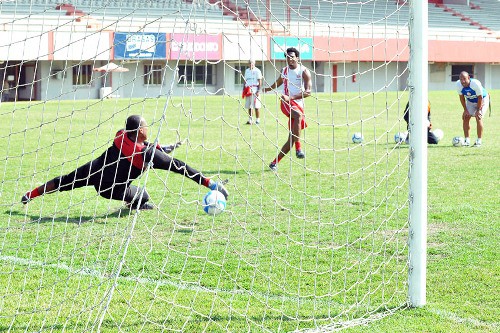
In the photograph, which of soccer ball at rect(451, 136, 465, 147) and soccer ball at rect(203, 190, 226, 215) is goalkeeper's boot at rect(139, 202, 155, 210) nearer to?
soccer ball at rect(203, 190, 226, 215)

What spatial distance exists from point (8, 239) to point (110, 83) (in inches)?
1245

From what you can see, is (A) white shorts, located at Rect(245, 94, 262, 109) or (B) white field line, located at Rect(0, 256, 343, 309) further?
(A) white shorts, located at Rect(245, 94, 262, 109)

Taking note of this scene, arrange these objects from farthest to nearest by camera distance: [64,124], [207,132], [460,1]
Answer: [460,1]
[64,124]
[207,132]

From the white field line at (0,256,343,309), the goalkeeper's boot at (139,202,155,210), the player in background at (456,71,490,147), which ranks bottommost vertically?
the player in background at (456,71,490,147)

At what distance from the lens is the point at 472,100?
1518 cm

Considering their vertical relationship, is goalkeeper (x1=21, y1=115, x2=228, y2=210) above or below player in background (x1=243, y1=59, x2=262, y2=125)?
above

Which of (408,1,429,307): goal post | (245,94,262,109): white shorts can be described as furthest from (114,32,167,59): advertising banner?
(408,1,429,307): goal post

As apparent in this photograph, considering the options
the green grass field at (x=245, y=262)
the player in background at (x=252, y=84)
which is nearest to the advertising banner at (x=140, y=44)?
the green grass field at (x=245, y=262)

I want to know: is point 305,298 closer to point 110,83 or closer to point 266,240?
point 266,240

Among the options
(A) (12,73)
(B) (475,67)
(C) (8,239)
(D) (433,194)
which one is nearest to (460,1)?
(B) (475,67)

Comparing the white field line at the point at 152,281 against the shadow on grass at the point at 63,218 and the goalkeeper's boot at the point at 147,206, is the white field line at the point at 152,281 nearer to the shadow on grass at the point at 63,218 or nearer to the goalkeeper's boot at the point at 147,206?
the shadow on grass at the point at 63,218

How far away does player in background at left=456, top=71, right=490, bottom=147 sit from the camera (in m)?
14.8

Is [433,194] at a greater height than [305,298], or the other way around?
[305,298]

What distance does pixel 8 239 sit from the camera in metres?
6.98
